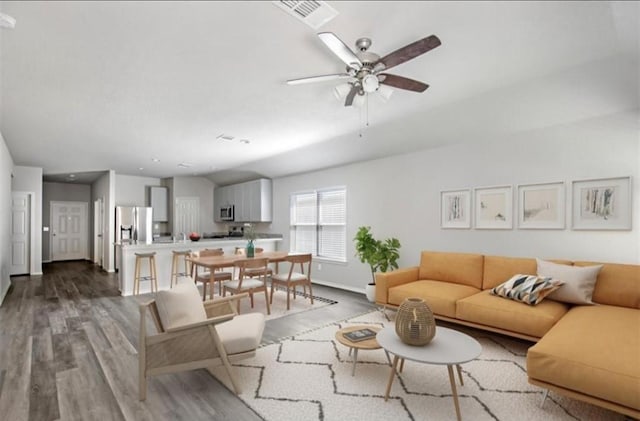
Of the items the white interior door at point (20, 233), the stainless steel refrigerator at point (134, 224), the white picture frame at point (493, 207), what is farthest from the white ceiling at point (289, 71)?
the stainless steel refrigerator at point (134, 224)

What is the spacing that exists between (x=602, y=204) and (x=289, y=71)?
3.53 m

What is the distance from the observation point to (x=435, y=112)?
4055mm

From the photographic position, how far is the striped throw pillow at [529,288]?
10.4ft

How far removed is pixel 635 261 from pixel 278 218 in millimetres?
6211

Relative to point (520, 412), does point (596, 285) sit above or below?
above

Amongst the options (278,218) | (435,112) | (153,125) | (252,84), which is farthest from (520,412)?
(278,218)

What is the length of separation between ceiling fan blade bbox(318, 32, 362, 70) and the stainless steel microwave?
7.14 metres

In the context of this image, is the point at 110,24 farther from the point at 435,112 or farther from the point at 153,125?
the point at 435,112

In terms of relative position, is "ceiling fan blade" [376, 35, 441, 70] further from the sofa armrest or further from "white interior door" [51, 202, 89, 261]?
"white interior door" [51, 202, 89, 261]

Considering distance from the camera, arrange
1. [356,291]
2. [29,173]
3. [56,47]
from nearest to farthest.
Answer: [56,47] < [356,291] < [29,173]

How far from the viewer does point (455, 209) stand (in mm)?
4680

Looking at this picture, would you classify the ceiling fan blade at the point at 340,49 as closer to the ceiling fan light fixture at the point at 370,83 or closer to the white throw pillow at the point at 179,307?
the ceiling fan light fixture at the point at 370,83

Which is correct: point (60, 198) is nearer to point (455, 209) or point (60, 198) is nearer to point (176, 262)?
point (176, 262)

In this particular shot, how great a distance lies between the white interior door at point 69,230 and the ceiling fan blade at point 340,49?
11572 millimetres
